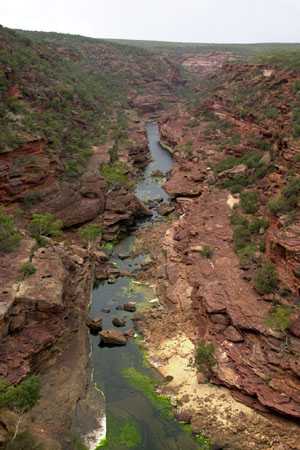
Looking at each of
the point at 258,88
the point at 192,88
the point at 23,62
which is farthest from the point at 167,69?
the point at 23,62

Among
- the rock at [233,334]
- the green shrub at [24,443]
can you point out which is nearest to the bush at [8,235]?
the green shrub at [24,443]

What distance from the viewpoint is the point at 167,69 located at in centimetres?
14488

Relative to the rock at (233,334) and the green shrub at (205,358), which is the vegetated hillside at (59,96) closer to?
the rock at (233,334)

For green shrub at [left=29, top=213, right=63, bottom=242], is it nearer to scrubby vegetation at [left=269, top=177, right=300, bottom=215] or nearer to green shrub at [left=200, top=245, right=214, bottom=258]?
green shrub at [left=200, top=245, right=214, bottom=258]

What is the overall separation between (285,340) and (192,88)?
4770 inches

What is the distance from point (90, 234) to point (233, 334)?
19.9m

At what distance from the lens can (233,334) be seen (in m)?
34.4

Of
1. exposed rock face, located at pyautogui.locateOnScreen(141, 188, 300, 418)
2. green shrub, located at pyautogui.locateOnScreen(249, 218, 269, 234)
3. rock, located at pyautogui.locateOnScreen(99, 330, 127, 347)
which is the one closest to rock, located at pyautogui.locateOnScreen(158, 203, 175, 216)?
exposed rock face, located at pyautogui.locateOnScreen(141, 188, 300, 418)

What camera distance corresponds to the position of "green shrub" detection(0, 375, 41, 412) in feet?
83.1

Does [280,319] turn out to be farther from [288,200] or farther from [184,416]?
[288,200]

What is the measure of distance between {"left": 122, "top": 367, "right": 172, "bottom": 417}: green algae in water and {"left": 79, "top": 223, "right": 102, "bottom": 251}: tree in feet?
58.2

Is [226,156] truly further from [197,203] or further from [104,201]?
[104,201]

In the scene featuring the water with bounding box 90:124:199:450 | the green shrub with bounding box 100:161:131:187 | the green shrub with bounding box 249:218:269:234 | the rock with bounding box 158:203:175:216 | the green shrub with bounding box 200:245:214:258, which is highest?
the green shrub with bounding box 249:218:269:234

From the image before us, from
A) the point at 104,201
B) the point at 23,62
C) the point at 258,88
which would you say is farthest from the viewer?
the point at 258,88
